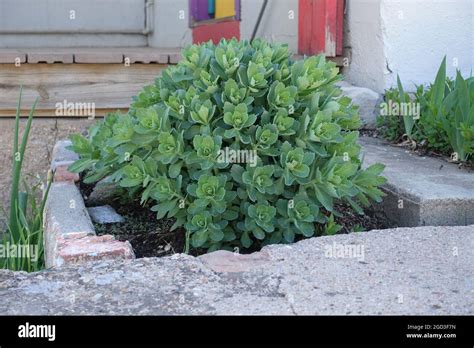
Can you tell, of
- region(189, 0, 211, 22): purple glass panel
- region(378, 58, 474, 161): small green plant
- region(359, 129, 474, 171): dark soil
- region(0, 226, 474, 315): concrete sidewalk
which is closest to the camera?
region(0, 226, 474, 315): concrete sidewalk

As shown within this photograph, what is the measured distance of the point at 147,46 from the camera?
6.01 meters

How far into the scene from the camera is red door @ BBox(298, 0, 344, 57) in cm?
454

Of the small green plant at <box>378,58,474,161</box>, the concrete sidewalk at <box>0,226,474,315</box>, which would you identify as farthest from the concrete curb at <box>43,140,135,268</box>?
the small green plant at <box>378,58,474,161</box>

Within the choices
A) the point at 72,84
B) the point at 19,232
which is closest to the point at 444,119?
the point at 19,232

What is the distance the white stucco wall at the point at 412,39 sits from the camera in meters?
4.22

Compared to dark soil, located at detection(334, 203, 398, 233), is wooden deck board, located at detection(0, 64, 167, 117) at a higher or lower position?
higher

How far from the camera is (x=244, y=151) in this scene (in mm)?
2592

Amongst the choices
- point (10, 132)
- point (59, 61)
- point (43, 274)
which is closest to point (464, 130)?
point (43, 274)

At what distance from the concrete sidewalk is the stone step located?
0.98 feet

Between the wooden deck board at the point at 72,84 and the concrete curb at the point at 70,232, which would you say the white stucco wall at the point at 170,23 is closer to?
the wooden deck board at the point at 72,84

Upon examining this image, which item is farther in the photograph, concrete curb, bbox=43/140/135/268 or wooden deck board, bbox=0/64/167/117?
wooden deck board, bbox=0/64/167/117

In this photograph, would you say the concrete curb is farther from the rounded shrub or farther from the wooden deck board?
the wooden deck board

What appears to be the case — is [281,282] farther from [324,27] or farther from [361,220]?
[324,27]

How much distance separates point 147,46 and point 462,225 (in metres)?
3.68
